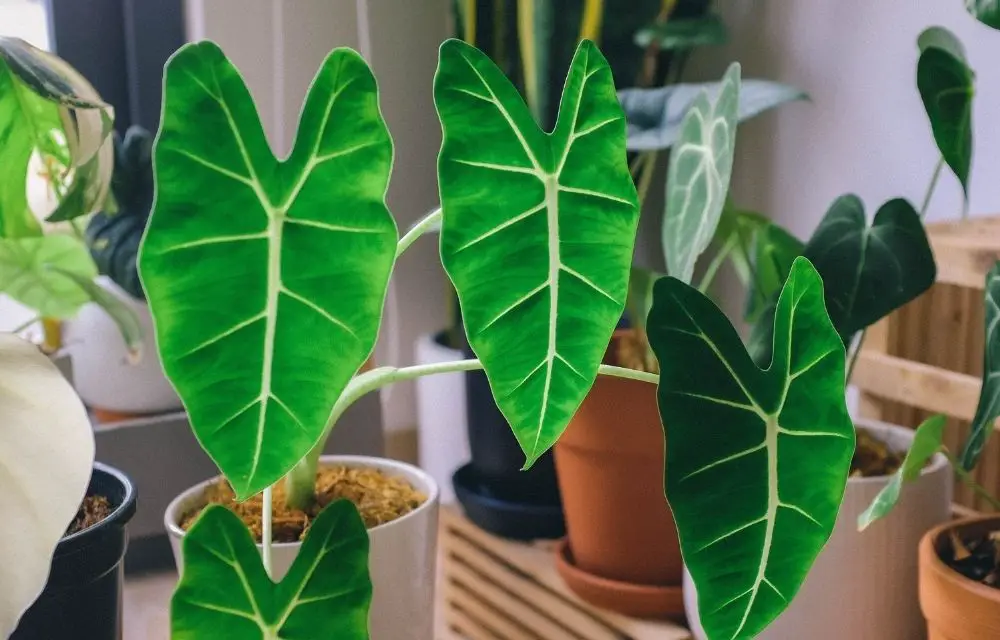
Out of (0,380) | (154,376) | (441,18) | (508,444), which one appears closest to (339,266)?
(0,380)

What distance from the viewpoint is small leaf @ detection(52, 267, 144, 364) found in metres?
0.80

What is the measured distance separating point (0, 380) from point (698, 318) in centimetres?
31

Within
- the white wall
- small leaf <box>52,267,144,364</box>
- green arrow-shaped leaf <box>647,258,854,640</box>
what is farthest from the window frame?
green arrow-shaped leaf <box>647,258,854,640</box>

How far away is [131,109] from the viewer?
1.22 metres

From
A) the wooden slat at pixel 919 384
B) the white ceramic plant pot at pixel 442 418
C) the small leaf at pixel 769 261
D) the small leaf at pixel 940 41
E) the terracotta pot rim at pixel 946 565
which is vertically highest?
the small leaf at pixel 940 41

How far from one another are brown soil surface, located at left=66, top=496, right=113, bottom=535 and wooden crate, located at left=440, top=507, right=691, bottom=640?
38cm

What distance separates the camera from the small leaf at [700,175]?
52 cm

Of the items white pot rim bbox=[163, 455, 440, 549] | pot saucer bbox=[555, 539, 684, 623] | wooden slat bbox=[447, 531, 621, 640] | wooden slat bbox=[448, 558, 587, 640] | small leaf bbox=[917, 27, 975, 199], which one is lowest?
wooden slat bbox=[448, 558, 587, 640]

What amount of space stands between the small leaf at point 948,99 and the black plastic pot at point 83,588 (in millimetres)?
541

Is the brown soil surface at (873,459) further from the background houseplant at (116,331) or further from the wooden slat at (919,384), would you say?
the background houseplant at (116,331)

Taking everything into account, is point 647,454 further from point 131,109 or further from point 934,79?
point 131,109

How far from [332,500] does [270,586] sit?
204mm

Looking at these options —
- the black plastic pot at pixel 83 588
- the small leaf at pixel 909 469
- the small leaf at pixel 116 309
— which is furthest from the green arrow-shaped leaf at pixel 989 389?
the small leaf at pixel 116 309

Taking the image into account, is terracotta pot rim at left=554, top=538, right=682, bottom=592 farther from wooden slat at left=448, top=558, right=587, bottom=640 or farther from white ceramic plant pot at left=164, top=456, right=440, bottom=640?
white ceramic plant pot at left=164, top=456, right=440, bottom=640
